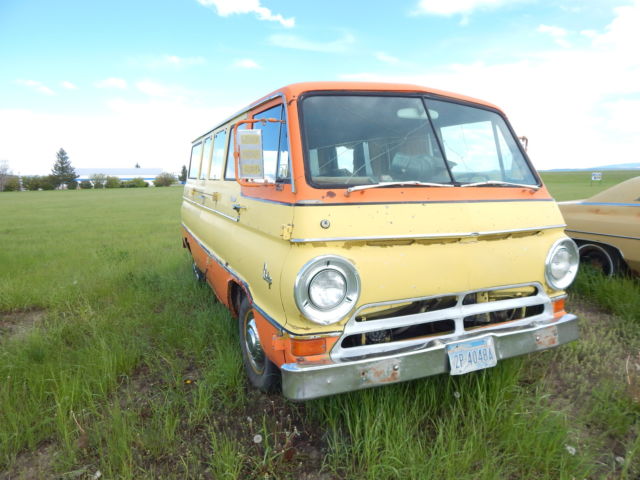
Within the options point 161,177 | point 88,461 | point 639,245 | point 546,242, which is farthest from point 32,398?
point 161,177

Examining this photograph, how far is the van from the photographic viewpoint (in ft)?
7.68

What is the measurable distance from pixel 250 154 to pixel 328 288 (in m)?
1.00

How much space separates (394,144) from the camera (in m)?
2.97

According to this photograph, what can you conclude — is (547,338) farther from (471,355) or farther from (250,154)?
(250,154)

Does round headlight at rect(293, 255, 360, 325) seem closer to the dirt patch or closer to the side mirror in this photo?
the side mirror

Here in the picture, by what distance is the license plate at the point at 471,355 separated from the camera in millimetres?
2467

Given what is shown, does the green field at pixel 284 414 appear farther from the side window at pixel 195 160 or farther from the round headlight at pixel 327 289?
the side window at pixel 195 160

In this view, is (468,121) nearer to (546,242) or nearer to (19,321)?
(546,242)

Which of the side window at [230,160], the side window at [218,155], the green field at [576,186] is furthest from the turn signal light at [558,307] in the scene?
the green field at [576,186]

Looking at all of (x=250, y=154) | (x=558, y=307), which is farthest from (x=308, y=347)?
(x=558, y=307)

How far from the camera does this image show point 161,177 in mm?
75375

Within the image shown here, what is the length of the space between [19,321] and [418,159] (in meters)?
4.96

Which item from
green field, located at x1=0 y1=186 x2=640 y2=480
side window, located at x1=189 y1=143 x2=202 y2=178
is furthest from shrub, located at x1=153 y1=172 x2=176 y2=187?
green field, located at x1=0 y1=186 x2=640 y2=480

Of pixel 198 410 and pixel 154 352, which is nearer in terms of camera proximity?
pixel 198 410
